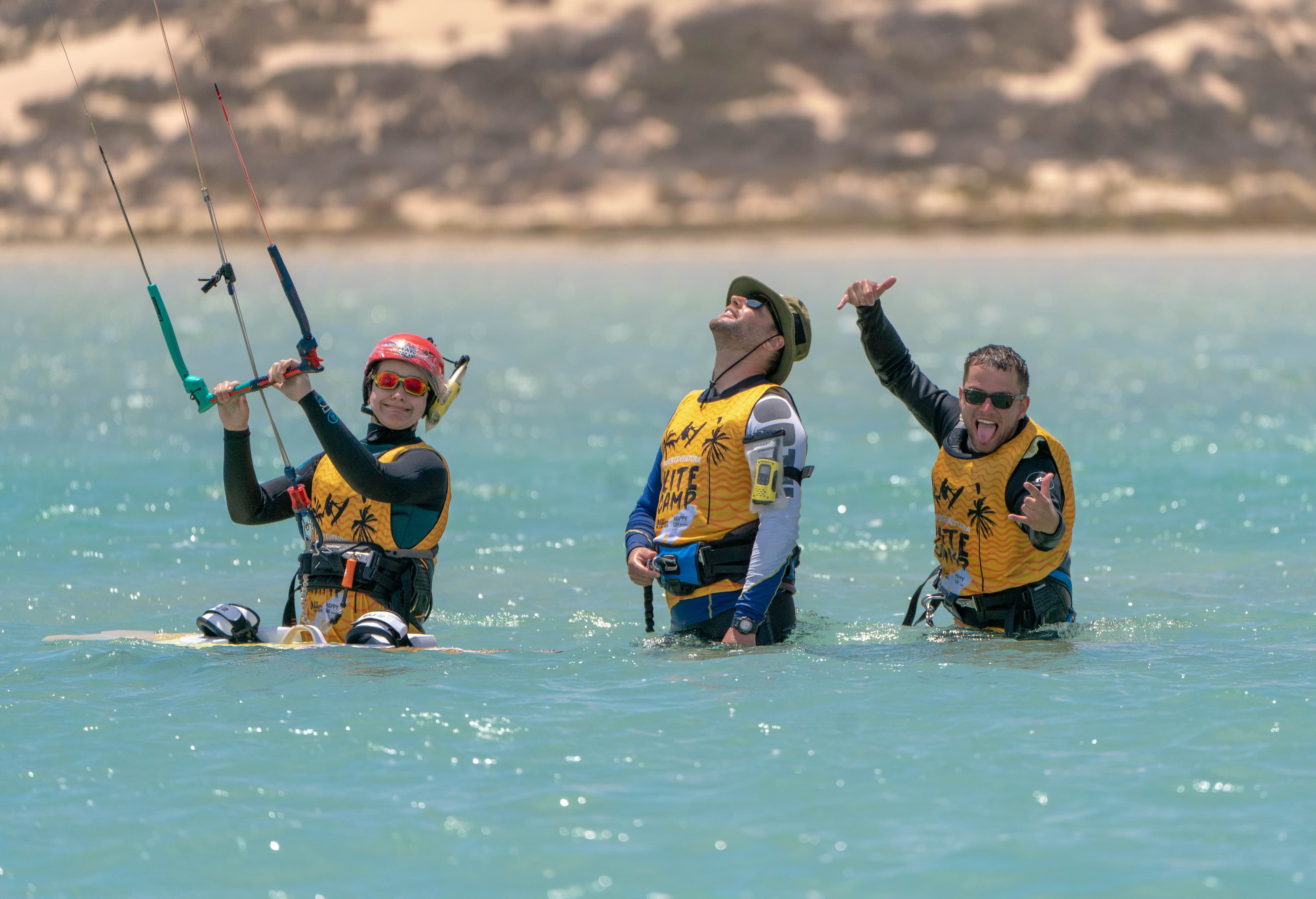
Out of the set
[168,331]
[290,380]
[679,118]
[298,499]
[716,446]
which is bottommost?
[298,499]

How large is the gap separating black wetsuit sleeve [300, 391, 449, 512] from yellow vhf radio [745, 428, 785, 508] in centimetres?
141

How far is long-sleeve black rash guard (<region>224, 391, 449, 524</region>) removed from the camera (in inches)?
267

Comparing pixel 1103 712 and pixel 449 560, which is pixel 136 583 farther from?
pixel 1103 712

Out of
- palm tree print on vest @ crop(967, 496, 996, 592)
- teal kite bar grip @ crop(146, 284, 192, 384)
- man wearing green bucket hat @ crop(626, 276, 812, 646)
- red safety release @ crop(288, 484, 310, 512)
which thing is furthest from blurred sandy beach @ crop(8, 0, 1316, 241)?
red safety release @ crop(288, 484, 310, 512)

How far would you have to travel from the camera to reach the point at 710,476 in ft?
23.6

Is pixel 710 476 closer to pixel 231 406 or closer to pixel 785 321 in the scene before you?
pixel 785 321

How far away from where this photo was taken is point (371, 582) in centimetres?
742

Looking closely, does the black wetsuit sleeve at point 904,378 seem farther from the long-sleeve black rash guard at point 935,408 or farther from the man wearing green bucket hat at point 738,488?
the man wearing green bucket hat at point 738,488

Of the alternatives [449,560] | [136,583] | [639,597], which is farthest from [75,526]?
[639,597]

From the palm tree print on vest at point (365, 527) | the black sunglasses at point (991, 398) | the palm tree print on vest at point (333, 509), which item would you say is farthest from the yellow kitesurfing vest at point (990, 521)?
the palm tree print on vest at point (333, 509)

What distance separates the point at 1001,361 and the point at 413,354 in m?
2.67

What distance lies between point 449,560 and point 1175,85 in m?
81.9

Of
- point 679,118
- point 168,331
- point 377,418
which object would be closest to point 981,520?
point 377,418

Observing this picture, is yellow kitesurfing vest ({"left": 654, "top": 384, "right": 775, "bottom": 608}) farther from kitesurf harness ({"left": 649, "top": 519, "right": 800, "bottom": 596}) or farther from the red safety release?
the red safety release
